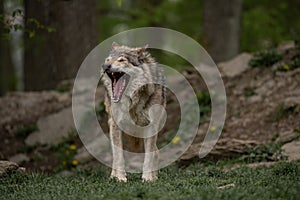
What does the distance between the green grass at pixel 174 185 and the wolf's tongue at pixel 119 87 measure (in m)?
1.28

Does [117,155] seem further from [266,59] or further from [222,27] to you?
[222,27]

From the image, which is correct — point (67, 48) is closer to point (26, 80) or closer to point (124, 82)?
point (26, 80)

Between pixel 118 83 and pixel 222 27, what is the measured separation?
9544 mm

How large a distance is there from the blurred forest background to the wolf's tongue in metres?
2.57

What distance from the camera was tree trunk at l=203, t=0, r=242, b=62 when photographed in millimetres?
17781

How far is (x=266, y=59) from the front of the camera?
1460 centimetres

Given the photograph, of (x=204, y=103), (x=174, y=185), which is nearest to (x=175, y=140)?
(x=204, y=103)

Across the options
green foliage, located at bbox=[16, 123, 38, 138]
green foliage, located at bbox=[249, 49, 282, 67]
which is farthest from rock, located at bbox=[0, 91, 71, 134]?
green foliage, located at bbox=[249, 49, 282, 67]

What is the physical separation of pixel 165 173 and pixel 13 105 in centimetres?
652

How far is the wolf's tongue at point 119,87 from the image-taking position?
8922 millimetres

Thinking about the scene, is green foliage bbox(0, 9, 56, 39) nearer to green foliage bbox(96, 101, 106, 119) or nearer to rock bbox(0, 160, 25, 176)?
rock bbox(0, 160, 25, 176)

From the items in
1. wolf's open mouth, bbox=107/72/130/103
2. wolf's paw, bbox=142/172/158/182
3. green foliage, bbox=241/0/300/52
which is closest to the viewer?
wolf's open mouth, bbox=107/72/130/103

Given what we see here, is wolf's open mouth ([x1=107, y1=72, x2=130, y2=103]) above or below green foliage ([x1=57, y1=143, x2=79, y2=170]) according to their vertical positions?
above

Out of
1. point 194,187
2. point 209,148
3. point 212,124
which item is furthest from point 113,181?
point 212,124
